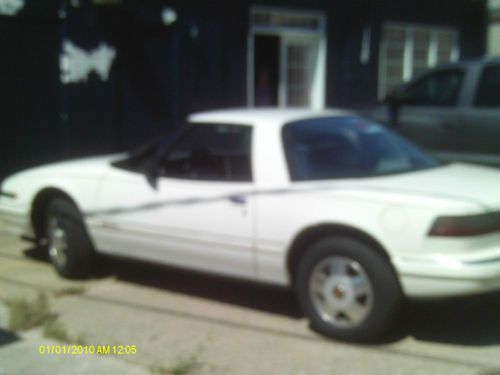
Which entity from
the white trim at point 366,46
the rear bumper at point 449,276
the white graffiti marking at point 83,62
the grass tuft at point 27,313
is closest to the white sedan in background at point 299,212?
the rear bumper at point 449,276

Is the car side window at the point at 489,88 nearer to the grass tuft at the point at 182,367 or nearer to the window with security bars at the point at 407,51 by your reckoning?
the grass tuft at the point at 182,367

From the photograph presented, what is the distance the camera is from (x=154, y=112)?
10539mm

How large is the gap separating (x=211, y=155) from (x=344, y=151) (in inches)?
43.4

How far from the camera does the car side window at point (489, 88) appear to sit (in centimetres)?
738

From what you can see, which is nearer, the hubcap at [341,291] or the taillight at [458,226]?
the taillight at [458,226]

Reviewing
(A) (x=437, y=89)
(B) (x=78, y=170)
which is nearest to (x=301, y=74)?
(A) (x=437, y=89)

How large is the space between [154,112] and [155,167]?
5.47 meters

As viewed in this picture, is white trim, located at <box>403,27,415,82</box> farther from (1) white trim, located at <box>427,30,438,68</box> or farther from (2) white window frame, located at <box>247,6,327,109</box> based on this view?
(2) white window frame, located at <box>247,6,327,109</box>

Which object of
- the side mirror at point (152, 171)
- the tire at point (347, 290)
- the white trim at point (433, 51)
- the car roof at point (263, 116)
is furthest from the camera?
the white trim at point (433, 51)

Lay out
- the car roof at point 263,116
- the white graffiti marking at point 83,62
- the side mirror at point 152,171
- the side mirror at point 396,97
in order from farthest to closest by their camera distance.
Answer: the white graffiti marking at point 83,62, the side mirror at point 396,97, the side mirror at point 152,171, the car roof at point 263,116

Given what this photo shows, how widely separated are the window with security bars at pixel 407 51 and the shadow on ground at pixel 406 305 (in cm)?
829

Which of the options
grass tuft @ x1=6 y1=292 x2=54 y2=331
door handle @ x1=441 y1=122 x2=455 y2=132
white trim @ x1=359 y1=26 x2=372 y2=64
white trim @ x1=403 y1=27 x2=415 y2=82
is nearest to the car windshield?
Answer: grass tuft @ x1=6 y1=292 x2=54 y2=331

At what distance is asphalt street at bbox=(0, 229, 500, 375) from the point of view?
13.1 ft

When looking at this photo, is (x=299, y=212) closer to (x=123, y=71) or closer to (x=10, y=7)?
(x=10, y=7)
